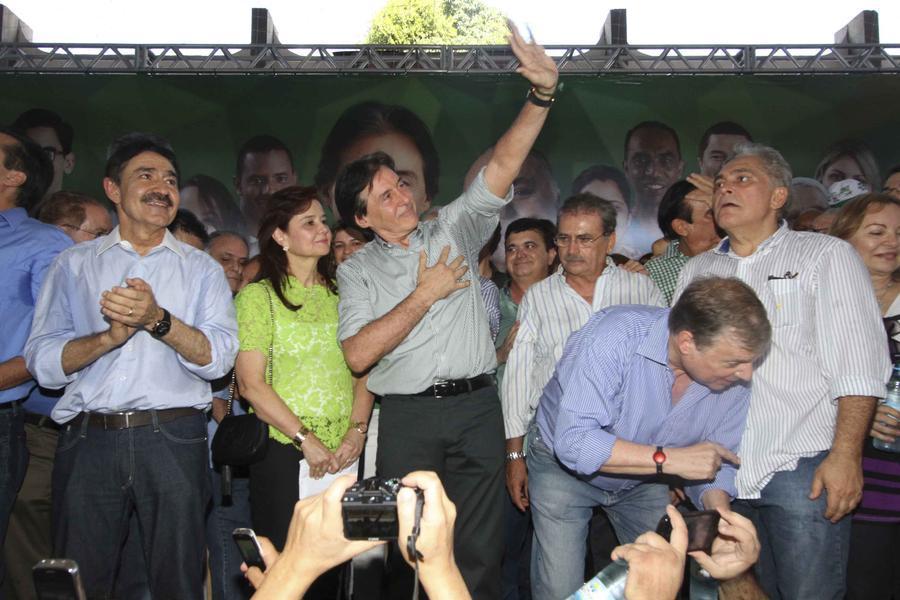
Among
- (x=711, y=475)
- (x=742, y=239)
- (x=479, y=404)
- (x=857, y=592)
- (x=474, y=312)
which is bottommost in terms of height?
(x=857, y=592)

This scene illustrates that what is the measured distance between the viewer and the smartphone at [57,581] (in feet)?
3.48

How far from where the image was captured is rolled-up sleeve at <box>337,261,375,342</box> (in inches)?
124

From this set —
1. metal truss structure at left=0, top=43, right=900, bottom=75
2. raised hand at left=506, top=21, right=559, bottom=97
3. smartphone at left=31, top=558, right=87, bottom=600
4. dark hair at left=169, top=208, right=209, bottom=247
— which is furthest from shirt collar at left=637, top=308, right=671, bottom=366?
metal truss structure at left=0, top=43, right=900, bottom=75

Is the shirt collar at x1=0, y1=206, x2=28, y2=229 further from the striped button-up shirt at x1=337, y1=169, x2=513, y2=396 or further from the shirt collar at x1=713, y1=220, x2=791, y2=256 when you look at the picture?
the shirt collar at x1=713, y1=220, x2=791, y2=256

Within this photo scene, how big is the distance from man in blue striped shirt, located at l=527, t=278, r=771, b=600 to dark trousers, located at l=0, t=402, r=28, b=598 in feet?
6.79

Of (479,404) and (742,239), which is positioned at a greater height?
(742,239)

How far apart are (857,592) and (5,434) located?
3.42m

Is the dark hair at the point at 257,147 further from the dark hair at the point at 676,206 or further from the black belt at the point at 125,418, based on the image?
the black belt at the point at 125,418

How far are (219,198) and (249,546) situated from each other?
279 inches

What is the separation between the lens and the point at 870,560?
10.3 feet

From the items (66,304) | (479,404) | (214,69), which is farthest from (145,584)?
(214,69)

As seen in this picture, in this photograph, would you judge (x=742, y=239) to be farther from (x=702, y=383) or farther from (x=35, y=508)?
(x=35, y=508)

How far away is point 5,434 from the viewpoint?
10.3 ft

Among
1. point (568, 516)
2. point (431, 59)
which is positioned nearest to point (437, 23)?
point (431, 59)
